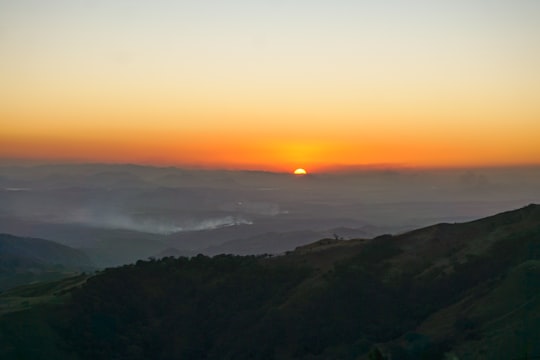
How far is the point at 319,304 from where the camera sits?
278 ft

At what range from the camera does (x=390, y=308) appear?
82.4 metres

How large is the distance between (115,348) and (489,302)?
163 feet

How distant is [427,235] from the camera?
10431 cm

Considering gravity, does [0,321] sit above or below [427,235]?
below

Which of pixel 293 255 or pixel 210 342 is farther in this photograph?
pixel 293 255

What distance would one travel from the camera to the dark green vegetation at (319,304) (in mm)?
68438

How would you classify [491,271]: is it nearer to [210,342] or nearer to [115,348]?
[210,342]

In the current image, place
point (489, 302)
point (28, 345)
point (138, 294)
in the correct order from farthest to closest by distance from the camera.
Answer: point (138, 294) → point (28, 345) → point (489, 302)

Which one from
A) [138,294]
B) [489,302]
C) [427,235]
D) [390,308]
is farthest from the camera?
[427,235]

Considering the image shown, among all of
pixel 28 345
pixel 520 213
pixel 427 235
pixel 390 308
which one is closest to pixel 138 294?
pixel 28 345

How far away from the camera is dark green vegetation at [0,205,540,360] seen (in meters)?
68.4

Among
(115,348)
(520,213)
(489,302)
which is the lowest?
(115,348)

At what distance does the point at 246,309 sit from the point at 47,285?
137 feet

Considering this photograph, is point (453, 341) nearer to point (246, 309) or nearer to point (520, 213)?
point (246, 309)
